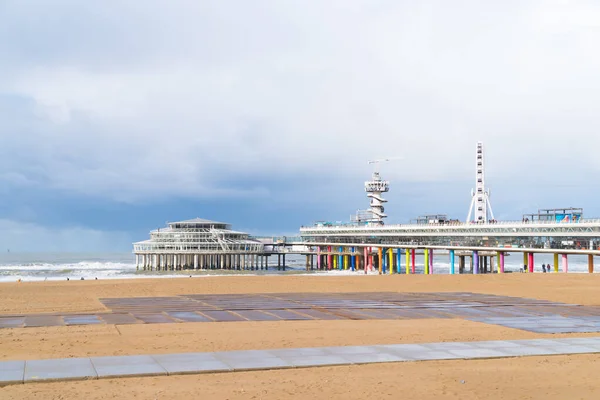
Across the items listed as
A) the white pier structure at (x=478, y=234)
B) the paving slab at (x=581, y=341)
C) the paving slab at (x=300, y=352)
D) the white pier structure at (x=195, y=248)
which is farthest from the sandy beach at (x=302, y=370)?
the white pier structure at (x=195, y=248)

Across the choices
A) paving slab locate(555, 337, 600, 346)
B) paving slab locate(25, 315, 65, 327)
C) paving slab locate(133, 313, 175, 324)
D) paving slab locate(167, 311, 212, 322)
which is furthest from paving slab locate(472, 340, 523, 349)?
paving slab locate(25, 315, 65, 327)

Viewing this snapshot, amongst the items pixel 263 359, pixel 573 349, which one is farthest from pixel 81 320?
pixel 573 349

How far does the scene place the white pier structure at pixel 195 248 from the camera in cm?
9694

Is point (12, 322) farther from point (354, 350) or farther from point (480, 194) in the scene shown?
point (480, 194)

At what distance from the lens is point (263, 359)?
1515 cm

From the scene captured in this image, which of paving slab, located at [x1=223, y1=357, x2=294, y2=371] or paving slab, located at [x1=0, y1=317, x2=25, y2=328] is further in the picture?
paving slab, located at [x1=0, y1=317, x2=25, y2=328]

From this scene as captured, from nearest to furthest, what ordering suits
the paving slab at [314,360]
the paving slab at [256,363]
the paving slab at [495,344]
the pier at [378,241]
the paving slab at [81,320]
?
the paving slab at [256,363] < the paving slab at [314,360] < the paving slab at [495,344] < the paving slab at [81,320] < the pier at [378,241]

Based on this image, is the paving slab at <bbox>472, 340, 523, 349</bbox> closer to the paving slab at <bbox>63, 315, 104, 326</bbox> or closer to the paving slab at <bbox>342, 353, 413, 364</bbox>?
the paving slab at <bbox>342, 353, 413, 364</bbox>

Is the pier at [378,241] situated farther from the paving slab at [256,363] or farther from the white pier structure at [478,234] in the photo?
the paving slab at [256,363]

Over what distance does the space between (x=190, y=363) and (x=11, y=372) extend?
3.55m

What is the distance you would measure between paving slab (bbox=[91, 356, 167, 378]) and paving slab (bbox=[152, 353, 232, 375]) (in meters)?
0.19

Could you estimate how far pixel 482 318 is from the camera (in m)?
24.6

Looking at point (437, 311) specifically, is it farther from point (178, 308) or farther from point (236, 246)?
point (236, 246)

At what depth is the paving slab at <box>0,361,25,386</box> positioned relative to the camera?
12.7 metres
